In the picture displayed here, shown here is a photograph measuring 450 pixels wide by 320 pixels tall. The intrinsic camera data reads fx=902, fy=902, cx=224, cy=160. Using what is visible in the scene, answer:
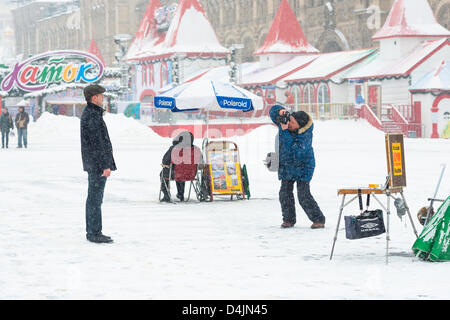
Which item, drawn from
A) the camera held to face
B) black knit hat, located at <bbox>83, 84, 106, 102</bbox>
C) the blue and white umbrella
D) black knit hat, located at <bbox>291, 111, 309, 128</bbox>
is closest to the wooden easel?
black knit hat, located at <bbox>291, 111, 309, 128</bbox>

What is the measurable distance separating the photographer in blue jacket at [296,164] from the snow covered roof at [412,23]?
33.4m

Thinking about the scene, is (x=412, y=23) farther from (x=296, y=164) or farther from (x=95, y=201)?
(x=95, y=201)

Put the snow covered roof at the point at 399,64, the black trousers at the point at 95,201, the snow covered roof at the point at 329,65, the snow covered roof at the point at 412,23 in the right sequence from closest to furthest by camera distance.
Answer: the black trousers at the point at 95,201 → the snow covered roof at the point at 399,64 → the snow covered roof at the point at 412,23 → the snow covered roof at the point at 329,65

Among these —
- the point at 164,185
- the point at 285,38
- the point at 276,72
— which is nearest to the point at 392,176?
the point at 164,185

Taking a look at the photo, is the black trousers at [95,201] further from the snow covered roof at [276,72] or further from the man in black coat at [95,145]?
the snow covered roof at [276,72]

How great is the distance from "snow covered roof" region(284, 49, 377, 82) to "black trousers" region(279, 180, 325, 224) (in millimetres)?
35846

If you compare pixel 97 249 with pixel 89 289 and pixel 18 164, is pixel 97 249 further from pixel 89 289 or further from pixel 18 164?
pixel 18 164

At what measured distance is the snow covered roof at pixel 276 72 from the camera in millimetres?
51850

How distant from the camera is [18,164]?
78.3 ft

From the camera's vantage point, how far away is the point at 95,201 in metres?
9.84

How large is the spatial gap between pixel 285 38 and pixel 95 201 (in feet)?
151

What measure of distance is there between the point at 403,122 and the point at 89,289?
1341 inches

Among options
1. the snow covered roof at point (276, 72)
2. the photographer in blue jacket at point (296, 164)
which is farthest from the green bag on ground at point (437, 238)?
the snow covered roof at point (276, 72)

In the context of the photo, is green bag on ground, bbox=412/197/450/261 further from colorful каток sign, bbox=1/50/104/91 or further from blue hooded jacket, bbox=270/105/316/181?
colorful каток sign, bbox=1/50/104/91
